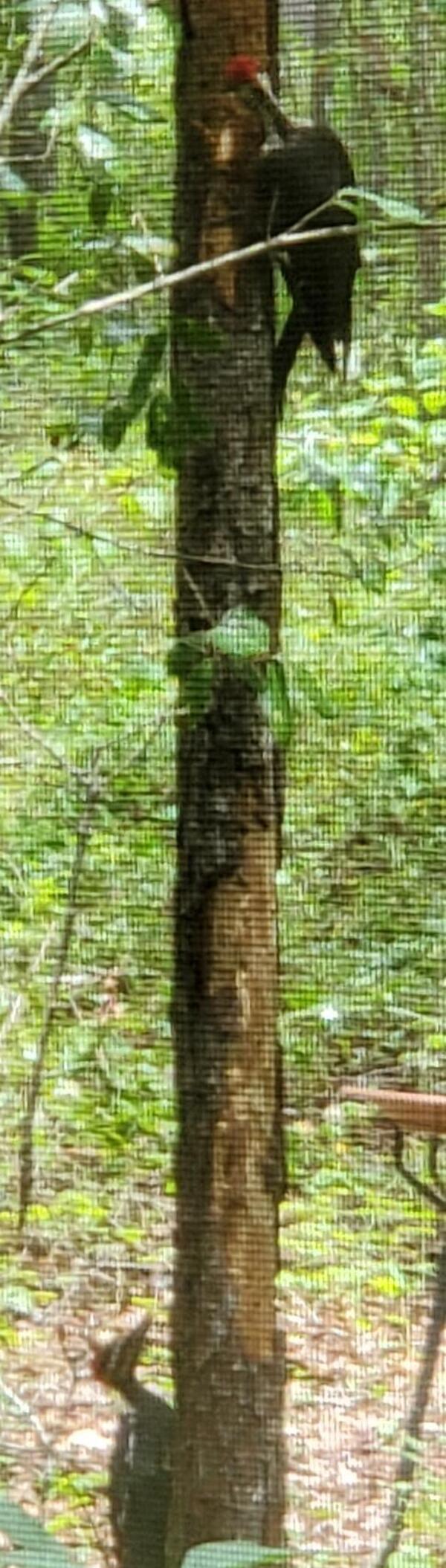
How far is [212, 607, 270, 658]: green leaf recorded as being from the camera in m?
0.69

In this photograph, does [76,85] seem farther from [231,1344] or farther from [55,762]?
[231,1344]

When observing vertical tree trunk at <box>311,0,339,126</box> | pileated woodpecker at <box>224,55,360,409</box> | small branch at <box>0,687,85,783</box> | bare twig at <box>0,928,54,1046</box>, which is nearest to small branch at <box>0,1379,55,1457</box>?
bare twig at <box>0,928,54,1046</box>

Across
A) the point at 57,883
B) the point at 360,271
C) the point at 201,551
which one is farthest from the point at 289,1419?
the point at 360,271

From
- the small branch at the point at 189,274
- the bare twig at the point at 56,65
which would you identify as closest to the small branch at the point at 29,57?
the bare twig at the point at 56,65

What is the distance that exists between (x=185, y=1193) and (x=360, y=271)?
1.41 feet

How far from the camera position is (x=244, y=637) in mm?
686

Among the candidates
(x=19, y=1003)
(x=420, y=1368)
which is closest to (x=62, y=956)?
(x=19, y=1003)

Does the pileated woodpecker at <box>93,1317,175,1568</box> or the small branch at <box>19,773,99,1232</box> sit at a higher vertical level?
the small branch at <box>19,773,99,1232</box>

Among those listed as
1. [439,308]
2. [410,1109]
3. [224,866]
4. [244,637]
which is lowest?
[410,1109]

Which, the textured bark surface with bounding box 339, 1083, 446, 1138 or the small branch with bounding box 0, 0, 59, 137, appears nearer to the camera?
the textured bark surface with bounding box 339, 1083, 446, 1138

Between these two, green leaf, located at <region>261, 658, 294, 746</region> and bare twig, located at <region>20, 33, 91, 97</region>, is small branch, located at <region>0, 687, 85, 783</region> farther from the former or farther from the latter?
bare twig, located at <region>20, 33, 91, 97</region>

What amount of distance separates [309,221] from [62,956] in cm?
36

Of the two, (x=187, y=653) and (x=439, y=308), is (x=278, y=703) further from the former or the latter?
(x=439, y=308)

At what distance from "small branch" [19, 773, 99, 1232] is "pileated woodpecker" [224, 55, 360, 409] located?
0.22 meters
